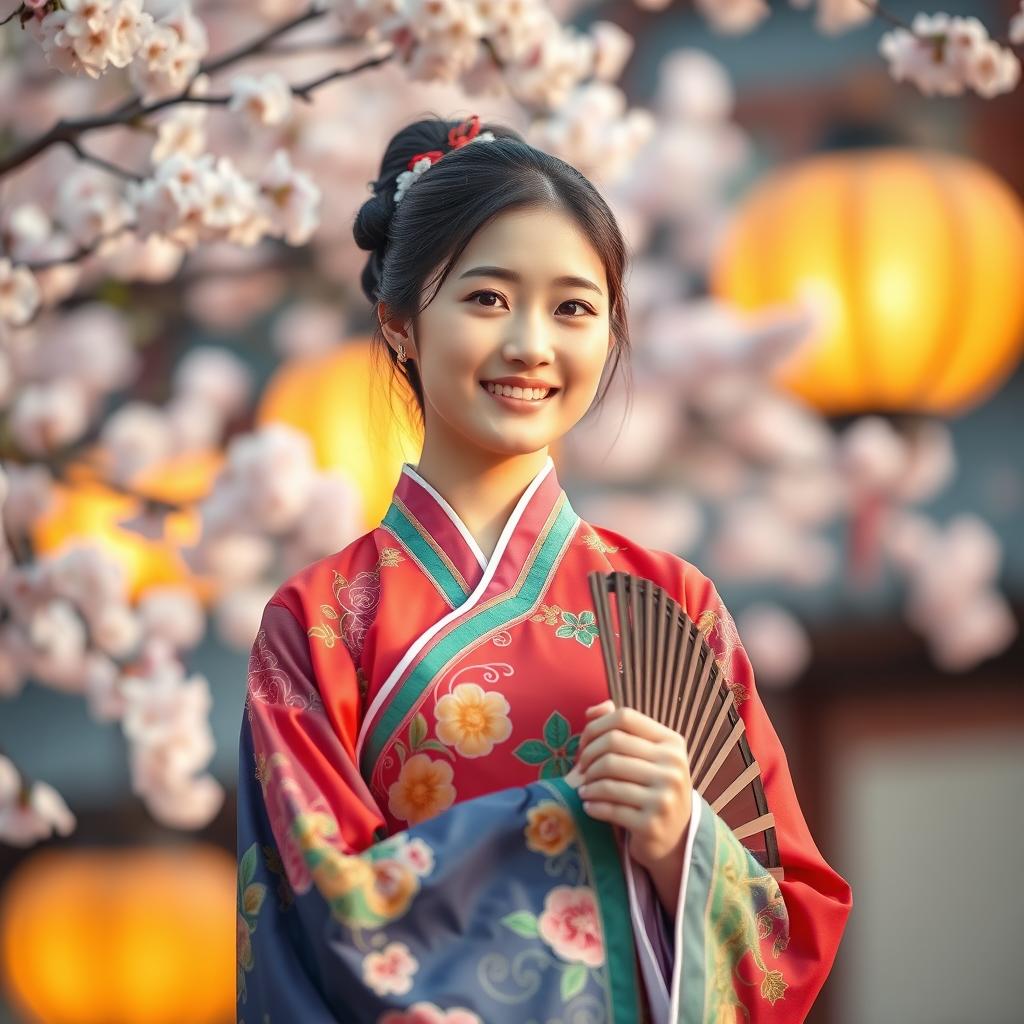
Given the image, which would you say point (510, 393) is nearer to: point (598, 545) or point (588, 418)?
point (598, 545)

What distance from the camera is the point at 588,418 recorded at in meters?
2.83

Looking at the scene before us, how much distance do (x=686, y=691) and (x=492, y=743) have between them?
225mm

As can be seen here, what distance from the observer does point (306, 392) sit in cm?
550

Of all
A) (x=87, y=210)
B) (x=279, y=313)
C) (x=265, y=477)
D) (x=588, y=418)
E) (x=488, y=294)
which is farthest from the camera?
(x=279, y=313)

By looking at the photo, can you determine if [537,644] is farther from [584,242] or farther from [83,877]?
[83,877]

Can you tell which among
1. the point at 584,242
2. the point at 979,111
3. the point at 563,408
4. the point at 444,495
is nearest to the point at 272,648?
the point at 444,495

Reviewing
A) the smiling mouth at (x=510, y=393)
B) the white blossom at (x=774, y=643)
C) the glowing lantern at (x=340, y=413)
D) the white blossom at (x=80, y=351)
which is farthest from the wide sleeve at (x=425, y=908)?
the white blossom at (x=774, y=643)

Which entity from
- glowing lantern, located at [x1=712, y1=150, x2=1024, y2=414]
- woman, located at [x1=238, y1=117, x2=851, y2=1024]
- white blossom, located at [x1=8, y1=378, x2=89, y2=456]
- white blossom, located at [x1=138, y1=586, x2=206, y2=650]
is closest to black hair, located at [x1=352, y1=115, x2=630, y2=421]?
→ woman, located at [x1=238, y1=117, x2=851, y2=1024]

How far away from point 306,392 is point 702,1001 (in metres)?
3.76

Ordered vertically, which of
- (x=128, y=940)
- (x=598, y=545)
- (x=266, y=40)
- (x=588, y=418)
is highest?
(x=266, y=40)

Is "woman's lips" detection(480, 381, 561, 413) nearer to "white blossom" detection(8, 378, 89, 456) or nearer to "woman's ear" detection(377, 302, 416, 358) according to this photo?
"woman's ear" detection(377, 302, 416, 358)

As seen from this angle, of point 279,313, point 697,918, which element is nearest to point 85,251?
point 697,918

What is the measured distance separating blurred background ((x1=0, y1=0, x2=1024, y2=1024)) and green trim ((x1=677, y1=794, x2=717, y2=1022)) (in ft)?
1.83

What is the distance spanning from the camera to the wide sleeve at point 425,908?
6.22 ft
